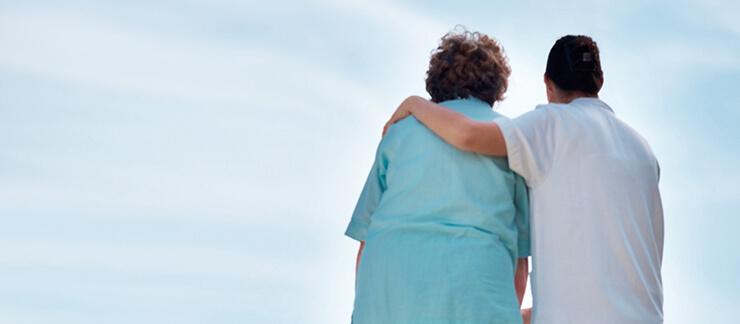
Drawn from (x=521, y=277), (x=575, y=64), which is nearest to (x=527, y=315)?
(x=521, y=277)

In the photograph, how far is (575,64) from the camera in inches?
149

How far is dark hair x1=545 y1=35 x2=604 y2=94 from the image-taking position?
3.77 meters

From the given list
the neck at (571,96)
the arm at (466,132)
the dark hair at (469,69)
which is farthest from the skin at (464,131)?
the neck at (571,96)

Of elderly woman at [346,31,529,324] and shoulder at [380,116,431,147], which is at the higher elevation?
shoulder at [380,116,431,147]

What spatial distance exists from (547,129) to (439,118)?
411 millimetres

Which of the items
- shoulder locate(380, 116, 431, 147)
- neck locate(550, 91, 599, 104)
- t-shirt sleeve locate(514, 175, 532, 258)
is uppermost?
neck locate(550, 91, 599, 104)

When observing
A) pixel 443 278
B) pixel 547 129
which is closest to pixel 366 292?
pixel 443 278

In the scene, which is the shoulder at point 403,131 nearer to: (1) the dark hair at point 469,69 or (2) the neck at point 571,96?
(1) the dark hair at point 469,69

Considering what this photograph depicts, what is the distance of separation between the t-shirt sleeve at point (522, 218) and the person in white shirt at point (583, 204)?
0.12 feet

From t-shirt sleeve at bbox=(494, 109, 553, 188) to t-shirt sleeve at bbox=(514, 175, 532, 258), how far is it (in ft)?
0.16

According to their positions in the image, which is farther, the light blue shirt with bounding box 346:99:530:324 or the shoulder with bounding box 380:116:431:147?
the shoulder with bounding box 380:116:431:147

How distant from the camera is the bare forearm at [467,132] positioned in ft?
11.4

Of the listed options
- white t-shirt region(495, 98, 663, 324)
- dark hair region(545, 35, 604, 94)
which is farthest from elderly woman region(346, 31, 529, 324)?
dark hair region(545, 35, 604, 94)

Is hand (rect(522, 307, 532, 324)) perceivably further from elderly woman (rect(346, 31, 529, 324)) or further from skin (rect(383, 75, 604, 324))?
elderly woman (rect(346, 31, 529, 324))
